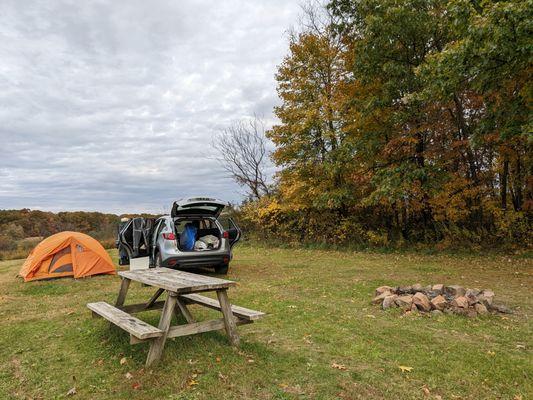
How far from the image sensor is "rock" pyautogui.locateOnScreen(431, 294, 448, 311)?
619 cm

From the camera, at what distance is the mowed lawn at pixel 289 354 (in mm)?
3645

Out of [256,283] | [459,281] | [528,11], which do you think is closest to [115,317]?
[256,283]

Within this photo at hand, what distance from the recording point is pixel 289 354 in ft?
14.6

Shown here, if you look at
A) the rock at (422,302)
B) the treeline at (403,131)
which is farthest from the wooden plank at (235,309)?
the treeline at (403,131)

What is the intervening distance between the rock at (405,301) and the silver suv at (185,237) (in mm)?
4799

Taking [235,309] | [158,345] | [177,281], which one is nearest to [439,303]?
[235,309]

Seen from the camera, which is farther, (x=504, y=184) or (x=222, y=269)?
(x=504, y=184)

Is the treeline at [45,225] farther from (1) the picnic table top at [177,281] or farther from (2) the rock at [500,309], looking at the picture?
(2) the rock at [500,309]

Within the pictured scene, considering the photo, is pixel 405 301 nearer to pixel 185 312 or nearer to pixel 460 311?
pixel 460 311

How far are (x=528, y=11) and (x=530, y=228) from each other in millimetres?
8612

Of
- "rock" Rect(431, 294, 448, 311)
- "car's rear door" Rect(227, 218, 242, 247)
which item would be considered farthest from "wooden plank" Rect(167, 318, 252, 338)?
"car's rear door" Rect(227, 218, 242, 247)

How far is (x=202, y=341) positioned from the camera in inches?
185

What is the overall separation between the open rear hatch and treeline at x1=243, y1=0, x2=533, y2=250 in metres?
5.50

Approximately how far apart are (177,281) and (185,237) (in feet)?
18.8
